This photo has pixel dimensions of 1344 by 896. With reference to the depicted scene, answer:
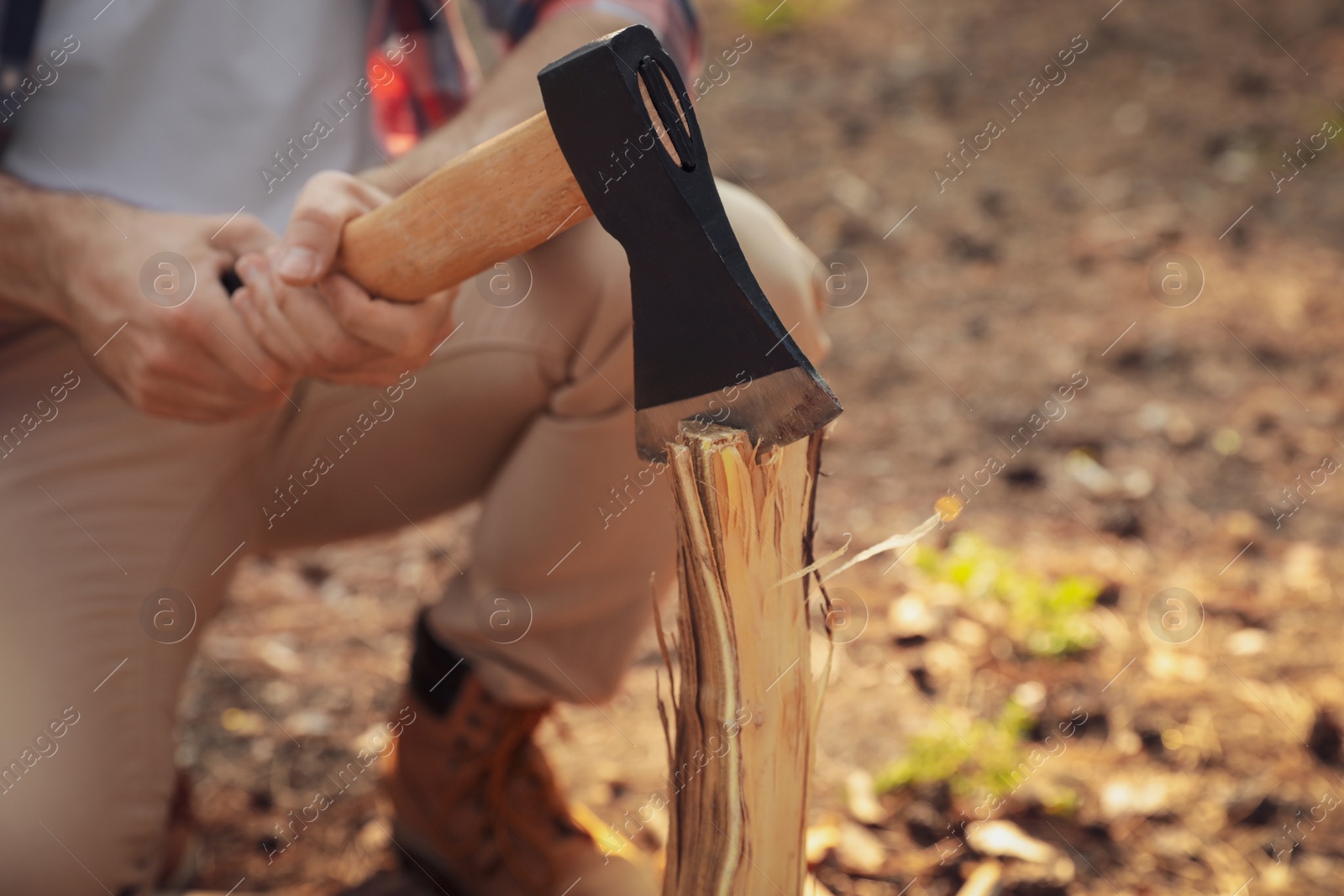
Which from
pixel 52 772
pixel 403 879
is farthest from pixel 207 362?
pixel 403 879

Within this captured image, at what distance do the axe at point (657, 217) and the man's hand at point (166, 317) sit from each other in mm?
427

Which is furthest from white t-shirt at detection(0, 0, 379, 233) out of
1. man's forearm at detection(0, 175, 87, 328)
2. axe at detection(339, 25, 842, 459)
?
axe at detection(339, 25, 842, 459)

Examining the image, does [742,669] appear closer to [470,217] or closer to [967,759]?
[470,217]

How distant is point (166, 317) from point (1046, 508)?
90.8 inches

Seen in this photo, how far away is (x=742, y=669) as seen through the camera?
4.12 ft

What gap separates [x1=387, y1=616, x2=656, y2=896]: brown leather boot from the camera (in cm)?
189

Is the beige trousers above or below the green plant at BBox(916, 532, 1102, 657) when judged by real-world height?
above

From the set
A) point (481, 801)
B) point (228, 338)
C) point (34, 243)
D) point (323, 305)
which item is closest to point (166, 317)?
point (228, 338)

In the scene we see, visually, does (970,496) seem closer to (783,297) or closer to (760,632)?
(783,297)

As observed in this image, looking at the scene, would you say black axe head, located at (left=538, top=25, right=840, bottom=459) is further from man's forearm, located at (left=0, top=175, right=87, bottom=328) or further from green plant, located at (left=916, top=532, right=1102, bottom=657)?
green plant, located at (left=916, top=532, right=1102, bottom=657)

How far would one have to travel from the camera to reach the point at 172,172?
185cm

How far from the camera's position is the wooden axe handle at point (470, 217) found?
4.16 feet

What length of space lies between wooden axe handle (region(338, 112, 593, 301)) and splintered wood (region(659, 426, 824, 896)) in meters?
0.36

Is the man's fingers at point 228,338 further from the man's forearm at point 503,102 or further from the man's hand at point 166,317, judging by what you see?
the man's forearm at point 503,102
